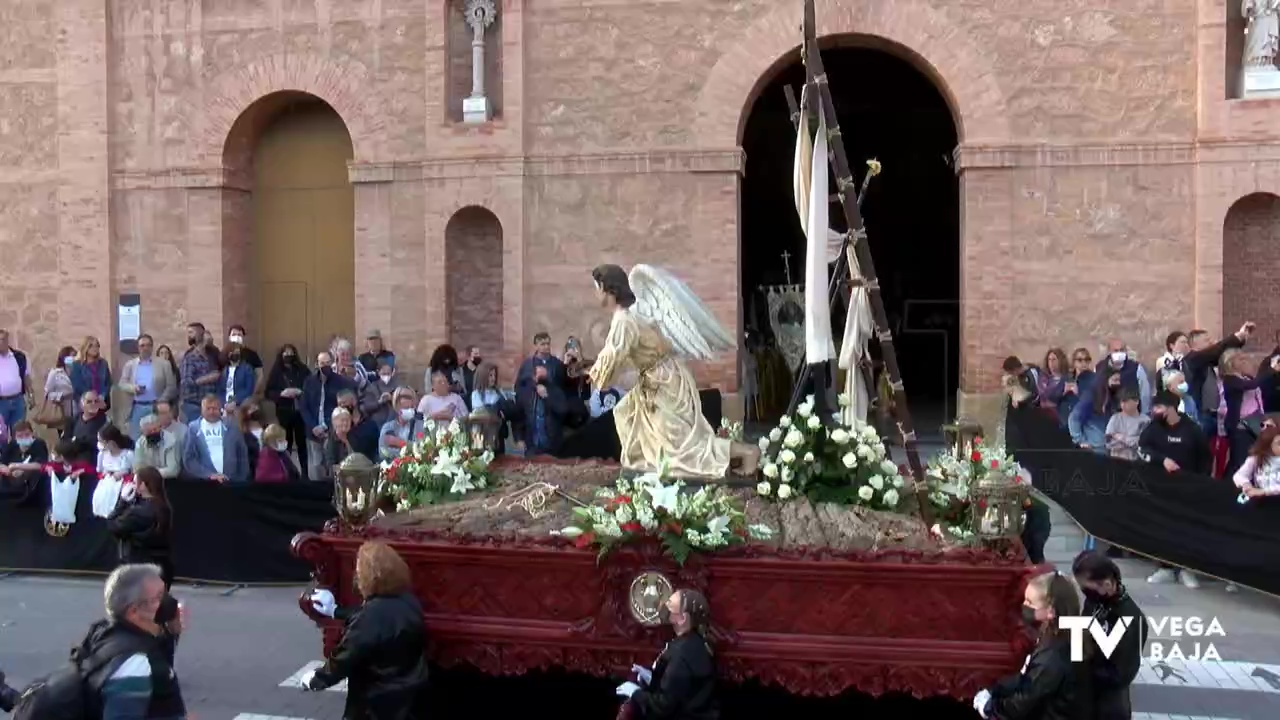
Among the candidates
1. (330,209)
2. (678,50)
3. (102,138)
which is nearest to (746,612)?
(678,50)

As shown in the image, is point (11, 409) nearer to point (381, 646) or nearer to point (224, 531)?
point (224, 531)

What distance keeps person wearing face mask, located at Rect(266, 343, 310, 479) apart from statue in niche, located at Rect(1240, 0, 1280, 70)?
499 inches

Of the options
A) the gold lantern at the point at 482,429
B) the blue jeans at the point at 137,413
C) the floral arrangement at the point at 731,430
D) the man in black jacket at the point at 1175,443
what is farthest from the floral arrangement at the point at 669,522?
the blue jeans at the point at 137,413

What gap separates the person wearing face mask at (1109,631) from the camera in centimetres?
542

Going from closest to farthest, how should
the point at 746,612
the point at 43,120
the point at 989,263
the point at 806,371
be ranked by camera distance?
the point at 746,612
the point at 806,371
the point at 989,263
the point at 43,120

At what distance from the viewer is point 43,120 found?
18.6 metres

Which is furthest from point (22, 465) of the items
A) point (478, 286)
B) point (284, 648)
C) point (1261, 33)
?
point (1261, 33)

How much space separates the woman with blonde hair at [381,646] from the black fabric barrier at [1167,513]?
6.83 m

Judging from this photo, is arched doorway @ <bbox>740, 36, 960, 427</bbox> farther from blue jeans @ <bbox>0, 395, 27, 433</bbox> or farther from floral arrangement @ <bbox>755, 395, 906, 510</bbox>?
floral arrangement @ <bbox>755, 395, 906, 510</bbox>

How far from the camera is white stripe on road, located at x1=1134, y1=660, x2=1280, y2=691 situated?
7930mm

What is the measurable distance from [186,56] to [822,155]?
13492 millimetres

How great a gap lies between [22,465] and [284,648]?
12.0ft

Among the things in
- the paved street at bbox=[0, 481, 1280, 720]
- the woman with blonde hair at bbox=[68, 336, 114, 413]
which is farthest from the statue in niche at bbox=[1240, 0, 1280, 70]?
the woman with blonde hair at bbox=[68, 336, 114, 413]

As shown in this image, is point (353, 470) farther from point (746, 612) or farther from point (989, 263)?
point (989, 263)
